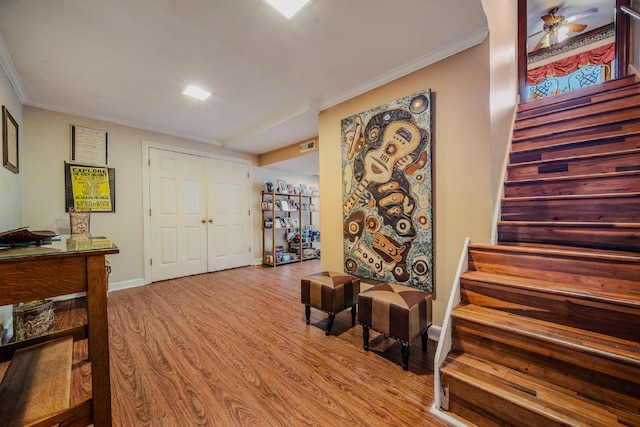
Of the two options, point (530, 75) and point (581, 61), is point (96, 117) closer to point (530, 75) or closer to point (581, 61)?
point (530, 75)

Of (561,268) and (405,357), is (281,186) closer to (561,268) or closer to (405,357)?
(405,357)

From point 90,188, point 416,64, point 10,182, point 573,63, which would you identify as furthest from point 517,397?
point 573,63

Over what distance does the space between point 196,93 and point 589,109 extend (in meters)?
4.11

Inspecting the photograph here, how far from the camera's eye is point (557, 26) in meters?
3.96

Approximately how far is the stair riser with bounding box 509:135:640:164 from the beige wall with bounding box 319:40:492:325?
1127mm

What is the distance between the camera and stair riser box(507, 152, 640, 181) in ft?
6.11

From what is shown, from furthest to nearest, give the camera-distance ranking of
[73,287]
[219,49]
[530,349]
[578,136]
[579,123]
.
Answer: [579,123] → [578,136] → [219,49] → [530,349] → [73,287]

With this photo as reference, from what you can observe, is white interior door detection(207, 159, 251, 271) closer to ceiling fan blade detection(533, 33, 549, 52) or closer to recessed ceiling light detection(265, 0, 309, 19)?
recessed ceiling light detection(265, 0, 309, 19)

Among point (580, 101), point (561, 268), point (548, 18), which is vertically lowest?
point (561, 268)

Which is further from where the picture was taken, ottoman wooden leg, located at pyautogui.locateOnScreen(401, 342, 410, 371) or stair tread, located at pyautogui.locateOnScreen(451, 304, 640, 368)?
ottoman wooden leg, located at pyautogui.locateOnScreen(401, 342, 410, 371)

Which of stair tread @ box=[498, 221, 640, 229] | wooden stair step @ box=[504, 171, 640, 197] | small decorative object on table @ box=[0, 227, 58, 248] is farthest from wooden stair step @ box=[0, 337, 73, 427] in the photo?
wooden stair step @ box=[504, 171, 640, 197]

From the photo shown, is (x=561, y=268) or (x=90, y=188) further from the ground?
(x=90, y=188)

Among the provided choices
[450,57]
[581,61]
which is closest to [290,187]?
[450,57]

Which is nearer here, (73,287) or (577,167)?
(73,287)
